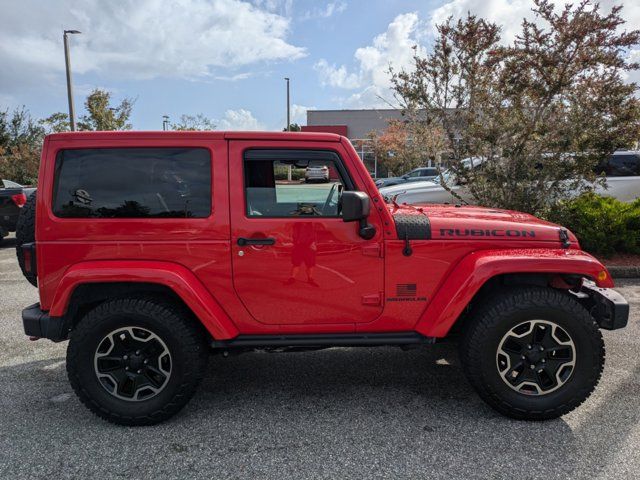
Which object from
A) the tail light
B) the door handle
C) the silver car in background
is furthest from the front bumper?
the tail light

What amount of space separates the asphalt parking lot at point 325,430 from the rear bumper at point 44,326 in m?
0.59

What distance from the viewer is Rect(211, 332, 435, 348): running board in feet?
9.96

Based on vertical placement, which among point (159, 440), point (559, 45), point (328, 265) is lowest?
point (159, 440)

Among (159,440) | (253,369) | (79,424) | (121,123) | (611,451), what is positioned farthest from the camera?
(121,123)

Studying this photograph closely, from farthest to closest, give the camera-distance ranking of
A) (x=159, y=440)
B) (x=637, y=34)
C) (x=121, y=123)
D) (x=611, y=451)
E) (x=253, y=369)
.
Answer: (x=121, y=123) → (x=637, y=34) → (x=253, y=369) → (x=159, y=440) → (x=611, y=451)

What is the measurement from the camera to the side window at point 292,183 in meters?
3.00

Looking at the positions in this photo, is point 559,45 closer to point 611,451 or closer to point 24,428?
point 611,451

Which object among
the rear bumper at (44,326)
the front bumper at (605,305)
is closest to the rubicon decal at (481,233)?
the front bumper at (605,305)

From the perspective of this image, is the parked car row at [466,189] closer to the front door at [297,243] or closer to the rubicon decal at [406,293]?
the rubicon decal at [406,293]

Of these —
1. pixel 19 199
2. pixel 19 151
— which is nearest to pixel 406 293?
pixel 19 199

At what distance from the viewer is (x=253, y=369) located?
12.8 feet

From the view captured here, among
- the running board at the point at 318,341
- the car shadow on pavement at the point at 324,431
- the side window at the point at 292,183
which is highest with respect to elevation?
the side window at the point at 292,183

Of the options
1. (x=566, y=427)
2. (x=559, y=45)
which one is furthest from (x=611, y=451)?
(x=559, y=45)

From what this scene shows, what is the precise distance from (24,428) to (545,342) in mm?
3398
